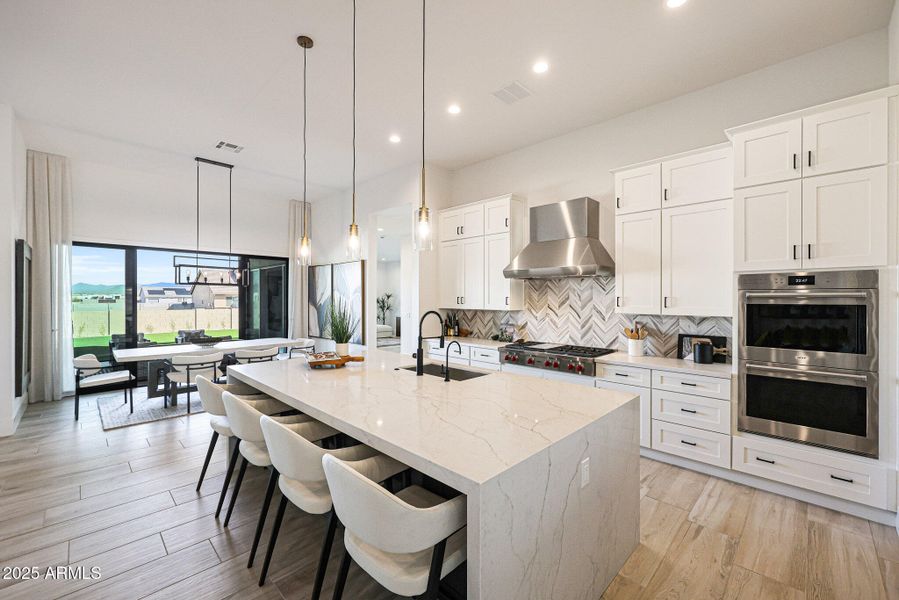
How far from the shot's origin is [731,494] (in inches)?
108

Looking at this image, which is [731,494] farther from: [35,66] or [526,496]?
[35,66]

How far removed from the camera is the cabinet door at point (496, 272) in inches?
180

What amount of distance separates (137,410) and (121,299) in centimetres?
196

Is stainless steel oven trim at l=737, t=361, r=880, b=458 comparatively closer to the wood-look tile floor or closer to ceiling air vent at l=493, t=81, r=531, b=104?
the wood-look tile floor

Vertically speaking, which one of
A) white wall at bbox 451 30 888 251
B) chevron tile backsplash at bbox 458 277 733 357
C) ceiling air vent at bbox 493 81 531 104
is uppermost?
ceiling air vent at bbox 493 81 531 104

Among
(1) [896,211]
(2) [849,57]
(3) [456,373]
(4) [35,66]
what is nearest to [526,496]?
(3) [456,373]

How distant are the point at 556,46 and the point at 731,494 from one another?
3425mm

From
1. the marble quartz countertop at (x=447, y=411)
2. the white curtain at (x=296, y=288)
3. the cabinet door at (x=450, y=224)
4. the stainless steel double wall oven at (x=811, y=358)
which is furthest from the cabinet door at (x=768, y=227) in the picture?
the white curtain at (x=296, y=288)

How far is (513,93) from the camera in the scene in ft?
11.4

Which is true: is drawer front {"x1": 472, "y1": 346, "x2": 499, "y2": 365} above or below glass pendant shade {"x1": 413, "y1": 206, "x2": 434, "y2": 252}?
below

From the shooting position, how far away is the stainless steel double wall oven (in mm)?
2408

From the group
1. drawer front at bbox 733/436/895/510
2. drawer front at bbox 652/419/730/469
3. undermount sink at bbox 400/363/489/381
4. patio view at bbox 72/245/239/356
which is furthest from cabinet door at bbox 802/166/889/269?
patio view at bbox 72/245/239/356

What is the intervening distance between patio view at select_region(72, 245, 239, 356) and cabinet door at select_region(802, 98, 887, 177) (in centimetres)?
661

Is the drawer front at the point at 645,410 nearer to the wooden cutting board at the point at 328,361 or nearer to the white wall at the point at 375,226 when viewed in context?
the wooden cutting board at the point at 328,361
